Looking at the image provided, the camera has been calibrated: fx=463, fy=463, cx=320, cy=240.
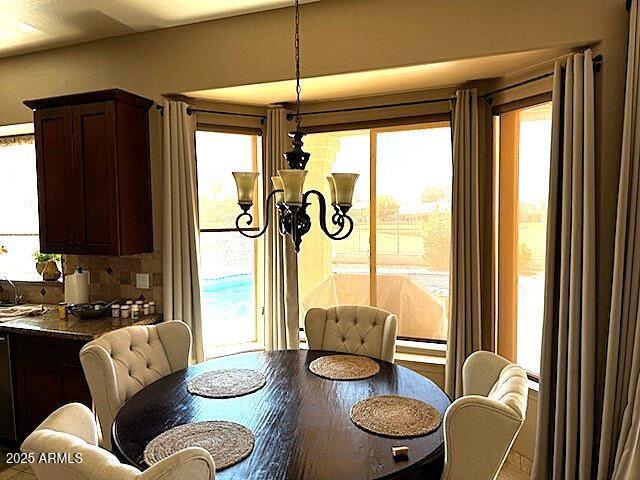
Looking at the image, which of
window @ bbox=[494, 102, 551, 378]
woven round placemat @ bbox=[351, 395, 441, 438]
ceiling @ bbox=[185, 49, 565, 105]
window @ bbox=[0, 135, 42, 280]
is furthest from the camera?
window @ bbox=[0, 135, 42, 280]

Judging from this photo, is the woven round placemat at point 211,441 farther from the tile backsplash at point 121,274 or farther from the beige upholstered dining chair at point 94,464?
the tile backsplash at point 121,274

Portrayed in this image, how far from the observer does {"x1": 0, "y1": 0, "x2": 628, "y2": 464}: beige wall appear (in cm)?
248

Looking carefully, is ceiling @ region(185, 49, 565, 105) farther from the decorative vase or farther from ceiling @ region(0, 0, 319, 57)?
the decorative vase

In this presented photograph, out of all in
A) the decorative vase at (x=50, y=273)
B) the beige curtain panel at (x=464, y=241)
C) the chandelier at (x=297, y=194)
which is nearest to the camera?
the chandelier at (x=297, y=194)

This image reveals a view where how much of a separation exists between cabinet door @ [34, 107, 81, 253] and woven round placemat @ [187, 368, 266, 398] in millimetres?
1713

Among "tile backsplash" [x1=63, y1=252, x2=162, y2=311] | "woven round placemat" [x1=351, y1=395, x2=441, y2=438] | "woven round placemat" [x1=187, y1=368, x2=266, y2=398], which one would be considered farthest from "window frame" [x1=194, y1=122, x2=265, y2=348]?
"woven round placemat" [x1=351, y1=395, x2=441, y2=438]

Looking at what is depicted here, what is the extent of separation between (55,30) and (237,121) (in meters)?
1.45

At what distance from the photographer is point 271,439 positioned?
1.78 meters

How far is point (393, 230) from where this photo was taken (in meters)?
3.70

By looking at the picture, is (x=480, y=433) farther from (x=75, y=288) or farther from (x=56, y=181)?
(x=56, y=181)

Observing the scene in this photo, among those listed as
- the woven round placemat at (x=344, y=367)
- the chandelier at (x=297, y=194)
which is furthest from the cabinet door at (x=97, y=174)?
the woven round placemat at (x=344, y=367)

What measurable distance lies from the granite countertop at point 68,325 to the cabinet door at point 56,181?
1.73 ft

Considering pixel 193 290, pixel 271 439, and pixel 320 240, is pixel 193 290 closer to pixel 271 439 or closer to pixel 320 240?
pixel 320 240

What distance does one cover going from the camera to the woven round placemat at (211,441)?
1.62 m
